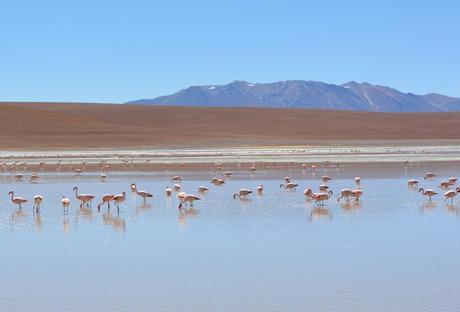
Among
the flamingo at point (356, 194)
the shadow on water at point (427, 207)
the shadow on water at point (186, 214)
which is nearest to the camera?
the shadow on water at point (186, 214)

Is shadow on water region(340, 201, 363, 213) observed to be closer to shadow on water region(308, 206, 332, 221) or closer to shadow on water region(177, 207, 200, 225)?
shadow on water region(308, 206, 332, 221)

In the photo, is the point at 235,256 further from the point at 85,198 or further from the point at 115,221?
the point at 85,198

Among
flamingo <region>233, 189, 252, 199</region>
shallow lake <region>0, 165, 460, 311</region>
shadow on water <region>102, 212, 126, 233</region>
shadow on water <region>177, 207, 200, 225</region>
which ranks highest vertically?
flamingo <region>233, 189, 252, 199</region>

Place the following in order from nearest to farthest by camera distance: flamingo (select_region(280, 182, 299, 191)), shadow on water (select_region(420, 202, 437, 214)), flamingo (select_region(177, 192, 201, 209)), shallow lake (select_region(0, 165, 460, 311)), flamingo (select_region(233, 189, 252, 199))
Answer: shallow lake (select_region(0, 165, 460, 311)) → shadow on water (select_region(420, 202, 437, 214)) → flamingo (select_region(177, 192, 201, 209)) → flamingo (select_region(233, 189, 252, 199)) → flamingo (select_region(280, 182, 299, 191))

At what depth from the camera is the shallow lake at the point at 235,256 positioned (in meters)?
8.19

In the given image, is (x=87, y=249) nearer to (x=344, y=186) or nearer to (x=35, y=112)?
(x=344, y=186)

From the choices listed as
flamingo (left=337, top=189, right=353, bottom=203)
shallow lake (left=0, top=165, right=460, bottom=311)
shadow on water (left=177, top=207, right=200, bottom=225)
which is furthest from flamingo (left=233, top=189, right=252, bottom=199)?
shadow on water (left=177, top=207, right=200, bottom=225)

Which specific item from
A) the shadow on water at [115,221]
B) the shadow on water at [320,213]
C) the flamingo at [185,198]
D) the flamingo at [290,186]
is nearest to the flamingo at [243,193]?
the flamingo at [290,186]

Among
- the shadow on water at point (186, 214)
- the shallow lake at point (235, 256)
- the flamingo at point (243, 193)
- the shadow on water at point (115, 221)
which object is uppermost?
the flamingo at point (243, 193)

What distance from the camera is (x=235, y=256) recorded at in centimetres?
1050

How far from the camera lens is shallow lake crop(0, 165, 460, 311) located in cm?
819

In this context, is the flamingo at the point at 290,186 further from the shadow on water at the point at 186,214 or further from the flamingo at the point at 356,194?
the shadow on water at the point at 186,214

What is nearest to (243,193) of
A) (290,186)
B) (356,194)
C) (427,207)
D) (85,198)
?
(290,186)

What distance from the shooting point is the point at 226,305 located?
7.97 meters
